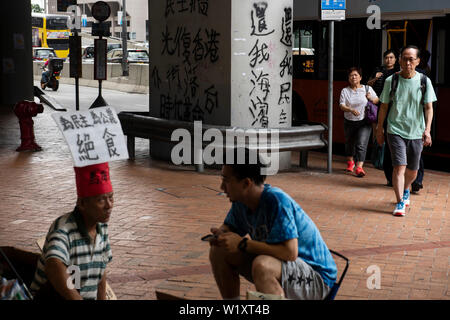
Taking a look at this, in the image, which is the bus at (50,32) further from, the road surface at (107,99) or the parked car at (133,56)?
the road surface at (107,99)

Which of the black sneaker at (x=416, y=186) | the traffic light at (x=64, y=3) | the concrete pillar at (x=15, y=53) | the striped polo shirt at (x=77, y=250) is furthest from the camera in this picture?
the concrete pillar at (x=15, y=53)

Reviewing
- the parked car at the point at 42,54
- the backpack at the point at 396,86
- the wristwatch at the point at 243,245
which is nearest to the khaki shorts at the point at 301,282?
the wristwatch at the point at 243,245

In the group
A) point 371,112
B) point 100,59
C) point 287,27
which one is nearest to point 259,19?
point 287,27

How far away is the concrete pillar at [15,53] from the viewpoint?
22.3 meters

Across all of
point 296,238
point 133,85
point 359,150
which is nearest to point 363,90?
point 359,150

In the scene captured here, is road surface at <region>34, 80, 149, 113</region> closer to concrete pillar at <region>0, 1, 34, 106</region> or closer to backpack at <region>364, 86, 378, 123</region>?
concrete pillar at <region>0, 1, 34, 106</region>

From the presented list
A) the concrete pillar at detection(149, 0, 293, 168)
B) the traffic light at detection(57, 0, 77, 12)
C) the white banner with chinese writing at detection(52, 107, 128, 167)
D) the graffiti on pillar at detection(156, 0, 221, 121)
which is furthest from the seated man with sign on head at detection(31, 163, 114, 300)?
the traffic light at detection(57, 0, 77, 12)

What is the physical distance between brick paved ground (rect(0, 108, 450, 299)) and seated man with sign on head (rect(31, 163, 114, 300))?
147 cm

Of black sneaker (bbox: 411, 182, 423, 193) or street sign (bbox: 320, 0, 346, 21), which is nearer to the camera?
black sneaker (bbox: 411, 182, 423, 193)

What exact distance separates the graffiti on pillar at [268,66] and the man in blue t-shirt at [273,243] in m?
6.69

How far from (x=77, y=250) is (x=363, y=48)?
9.42 metres

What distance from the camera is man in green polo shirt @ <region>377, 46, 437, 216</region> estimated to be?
793 centimetres

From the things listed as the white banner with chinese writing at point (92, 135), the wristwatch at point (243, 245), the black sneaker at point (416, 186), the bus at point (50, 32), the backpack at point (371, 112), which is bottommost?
the black sneaker at point (416, 186)
